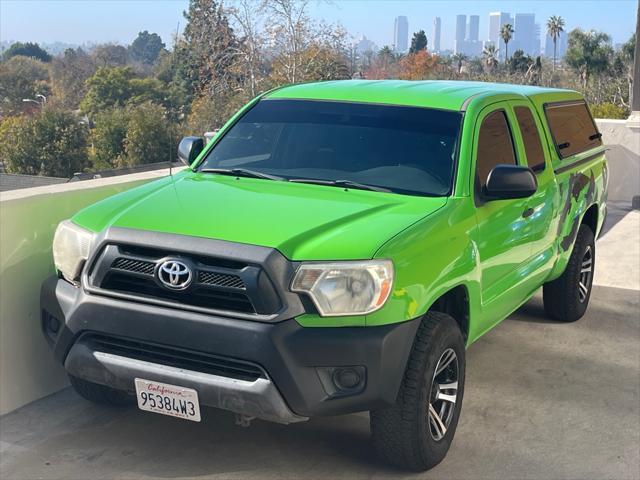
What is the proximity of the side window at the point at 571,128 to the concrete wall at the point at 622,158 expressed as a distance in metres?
6.01

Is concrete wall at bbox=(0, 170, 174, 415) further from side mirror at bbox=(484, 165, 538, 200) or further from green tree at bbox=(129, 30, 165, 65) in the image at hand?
green tree at bbox=(129, 30, 165, 65)

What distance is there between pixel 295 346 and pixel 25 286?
6.62ft

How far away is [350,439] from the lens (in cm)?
459

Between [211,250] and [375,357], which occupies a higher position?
[211,250]

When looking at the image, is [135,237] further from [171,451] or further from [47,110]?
[47,110]

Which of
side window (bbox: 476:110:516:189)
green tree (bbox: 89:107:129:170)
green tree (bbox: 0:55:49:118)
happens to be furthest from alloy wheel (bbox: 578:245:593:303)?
green tree (bbox: 0:55:49:118)

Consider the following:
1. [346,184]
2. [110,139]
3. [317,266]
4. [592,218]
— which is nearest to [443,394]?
[317,266]

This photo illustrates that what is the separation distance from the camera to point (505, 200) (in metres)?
4.93

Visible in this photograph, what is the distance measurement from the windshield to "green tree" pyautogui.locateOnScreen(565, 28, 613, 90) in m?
72.2

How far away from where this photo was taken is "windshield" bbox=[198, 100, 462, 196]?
15.5 ft

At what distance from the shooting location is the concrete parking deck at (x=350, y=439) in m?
4.24

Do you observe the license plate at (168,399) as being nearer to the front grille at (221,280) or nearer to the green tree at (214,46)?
the front grille at (221,280)

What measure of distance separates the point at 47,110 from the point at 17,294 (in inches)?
2504

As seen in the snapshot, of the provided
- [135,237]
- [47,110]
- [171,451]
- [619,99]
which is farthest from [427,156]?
[47,110]
